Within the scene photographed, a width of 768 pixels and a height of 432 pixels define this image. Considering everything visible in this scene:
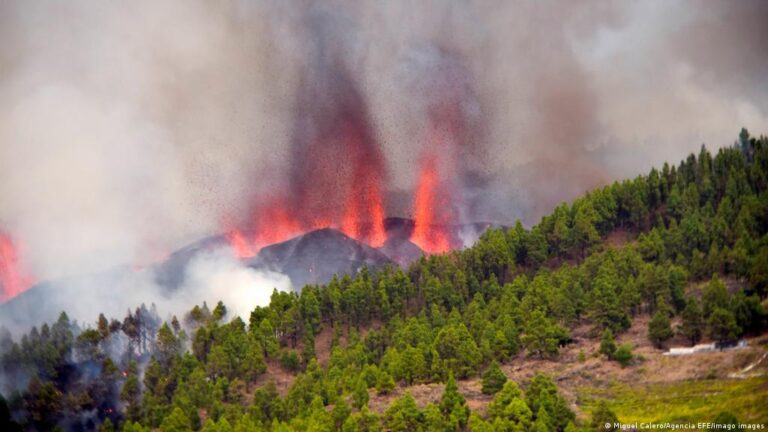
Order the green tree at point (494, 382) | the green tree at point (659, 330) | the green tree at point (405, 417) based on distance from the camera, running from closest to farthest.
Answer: the green tree at point (405, 417) → the green tree at point (494, 382) → the green tree at point (659, 330)

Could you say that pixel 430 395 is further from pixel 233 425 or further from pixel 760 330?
pixel 760 330

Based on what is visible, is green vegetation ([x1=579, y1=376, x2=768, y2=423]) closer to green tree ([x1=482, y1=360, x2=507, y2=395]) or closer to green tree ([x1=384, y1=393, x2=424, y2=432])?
green tree ([x1=482, y1=360, x2=507, y2=395])

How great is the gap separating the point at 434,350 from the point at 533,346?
16148 mm

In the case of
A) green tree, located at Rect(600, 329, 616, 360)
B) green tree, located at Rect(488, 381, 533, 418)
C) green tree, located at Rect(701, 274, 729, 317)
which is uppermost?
green tree, located at Rect(701, 274, 729, 317)

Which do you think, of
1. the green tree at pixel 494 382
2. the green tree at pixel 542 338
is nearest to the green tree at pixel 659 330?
the green tree at pixel 542 338

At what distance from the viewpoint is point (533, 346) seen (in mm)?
190375

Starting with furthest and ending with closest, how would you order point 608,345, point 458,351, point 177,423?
point 458,351
point 177,423
point 608,345

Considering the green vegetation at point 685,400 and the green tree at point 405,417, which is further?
the green tree at point 405,417

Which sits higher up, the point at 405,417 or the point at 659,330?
the point at 659,330

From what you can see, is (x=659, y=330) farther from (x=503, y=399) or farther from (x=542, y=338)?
(x=503, y=399)

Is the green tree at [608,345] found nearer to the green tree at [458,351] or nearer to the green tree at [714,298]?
the green tree at [714,298]

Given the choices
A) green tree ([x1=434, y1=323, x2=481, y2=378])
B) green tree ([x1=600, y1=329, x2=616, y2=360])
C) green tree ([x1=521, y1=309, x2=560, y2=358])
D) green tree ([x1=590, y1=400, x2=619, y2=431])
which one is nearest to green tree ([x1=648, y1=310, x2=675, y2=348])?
green tree ([x1=600, y1=329, x2=616, y2=360])

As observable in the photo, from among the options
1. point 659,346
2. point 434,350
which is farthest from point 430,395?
point 659,346

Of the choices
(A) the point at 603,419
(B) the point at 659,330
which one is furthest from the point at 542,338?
(A) the point at 603,419
